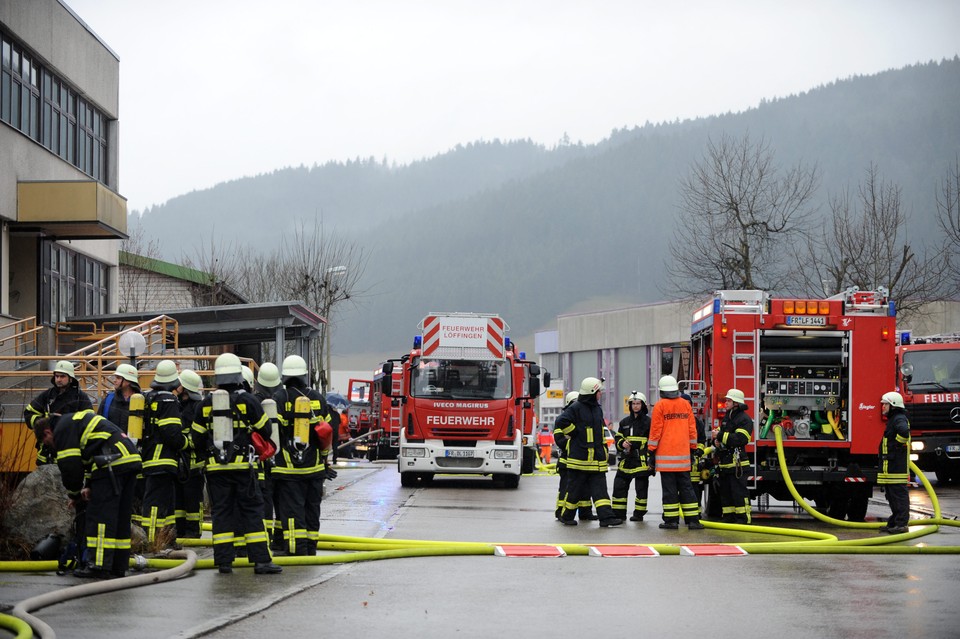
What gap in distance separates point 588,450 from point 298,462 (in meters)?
4.94

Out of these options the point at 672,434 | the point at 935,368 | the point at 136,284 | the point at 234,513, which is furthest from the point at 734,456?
the point at 136,284

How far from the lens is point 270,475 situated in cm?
1195

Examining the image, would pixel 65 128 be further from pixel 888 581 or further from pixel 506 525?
pixel 888 581

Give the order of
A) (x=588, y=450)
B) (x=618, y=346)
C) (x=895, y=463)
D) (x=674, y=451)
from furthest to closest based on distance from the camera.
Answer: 1. (x=618, y=346)
2. (x=588, y=450)
3. (x=674, y=451)
4. (x=895, y=463)

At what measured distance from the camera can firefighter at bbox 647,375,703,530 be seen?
15.6 m

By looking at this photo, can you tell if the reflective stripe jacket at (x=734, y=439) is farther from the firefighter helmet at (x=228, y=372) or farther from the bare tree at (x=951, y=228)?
the bare tree at (x=951, y=228)

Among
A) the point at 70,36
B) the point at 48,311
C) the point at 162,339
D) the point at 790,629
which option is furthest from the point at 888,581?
the point at 70,36

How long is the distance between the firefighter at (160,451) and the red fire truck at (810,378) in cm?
746

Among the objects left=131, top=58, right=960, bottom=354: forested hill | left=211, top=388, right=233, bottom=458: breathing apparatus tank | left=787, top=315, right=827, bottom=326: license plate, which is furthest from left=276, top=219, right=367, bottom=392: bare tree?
left=131, top=58, right=960, bottom=354: forested hill

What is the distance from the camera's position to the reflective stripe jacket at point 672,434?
15.5 meters

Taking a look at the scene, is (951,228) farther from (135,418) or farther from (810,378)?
(135,418)

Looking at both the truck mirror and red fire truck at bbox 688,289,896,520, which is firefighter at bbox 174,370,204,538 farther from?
the truck mirror

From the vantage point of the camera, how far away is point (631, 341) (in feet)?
269

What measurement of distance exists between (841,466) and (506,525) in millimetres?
4449
